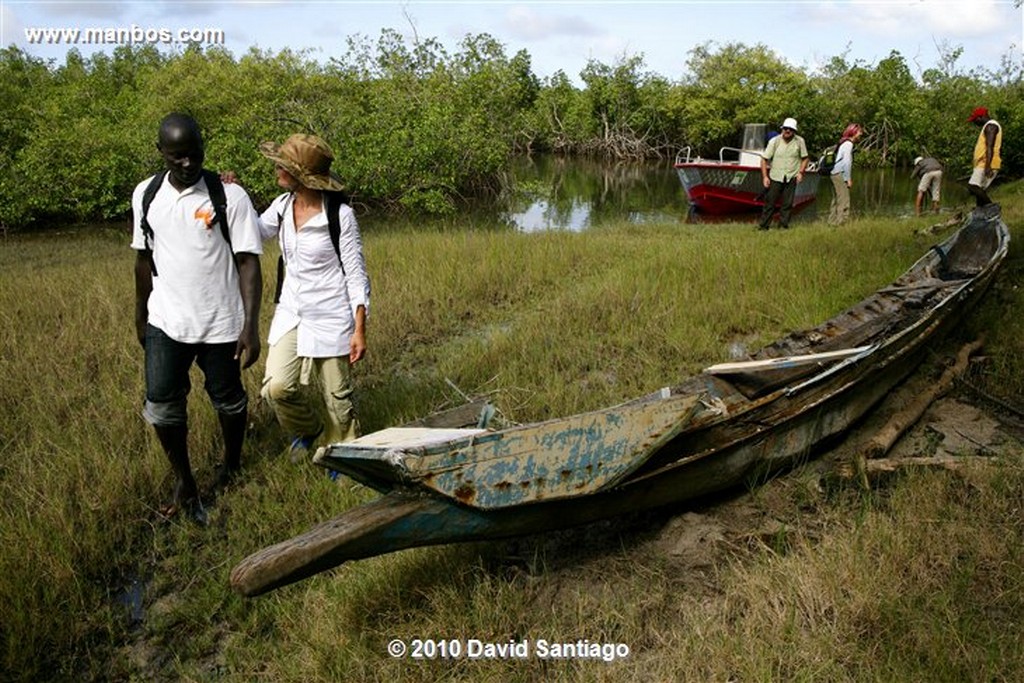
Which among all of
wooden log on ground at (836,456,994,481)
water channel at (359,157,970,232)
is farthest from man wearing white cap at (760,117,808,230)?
wooden log on ground at (836,456,994,481)

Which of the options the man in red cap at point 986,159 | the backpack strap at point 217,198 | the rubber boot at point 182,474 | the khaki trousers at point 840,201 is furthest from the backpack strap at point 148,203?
the khaki trousers at point 840,201

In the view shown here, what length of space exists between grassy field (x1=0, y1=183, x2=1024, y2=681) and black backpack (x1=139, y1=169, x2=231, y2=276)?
128 centimetres

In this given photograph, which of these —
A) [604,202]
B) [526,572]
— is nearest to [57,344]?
[526,572]

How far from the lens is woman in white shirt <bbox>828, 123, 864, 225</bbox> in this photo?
1219 centimetres

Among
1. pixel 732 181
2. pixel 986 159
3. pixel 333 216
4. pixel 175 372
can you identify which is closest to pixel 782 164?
pixel 986 159

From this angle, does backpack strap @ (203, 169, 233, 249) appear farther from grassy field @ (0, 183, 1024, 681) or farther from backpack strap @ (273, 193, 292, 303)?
grassy field @ (0, 183, 1024, 681)

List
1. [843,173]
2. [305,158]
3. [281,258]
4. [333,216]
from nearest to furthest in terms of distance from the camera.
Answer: [305,158] < [333,216] < [281,258] < [843,173]

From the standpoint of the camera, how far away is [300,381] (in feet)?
12.4

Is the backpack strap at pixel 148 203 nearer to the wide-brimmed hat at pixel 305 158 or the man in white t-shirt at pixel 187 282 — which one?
the man in white t-shirt at pixel 187 282

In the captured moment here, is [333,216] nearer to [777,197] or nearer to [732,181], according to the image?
[777,197]

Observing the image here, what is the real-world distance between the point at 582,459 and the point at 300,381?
1703 millimetres

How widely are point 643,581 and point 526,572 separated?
0.50 meters

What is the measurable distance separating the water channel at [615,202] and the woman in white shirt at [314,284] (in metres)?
10.0

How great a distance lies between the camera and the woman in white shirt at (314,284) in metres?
3.50
